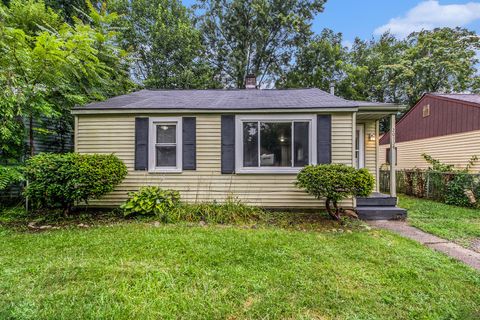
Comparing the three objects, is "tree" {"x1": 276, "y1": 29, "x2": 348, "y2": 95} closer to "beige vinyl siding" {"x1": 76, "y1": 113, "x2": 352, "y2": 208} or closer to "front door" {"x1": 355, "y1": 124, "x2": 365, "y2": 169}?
"front door" {"x1": 355, "y1": 124, "x2": 365, "y2": 169}

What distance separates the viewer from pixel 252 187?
6465 mm

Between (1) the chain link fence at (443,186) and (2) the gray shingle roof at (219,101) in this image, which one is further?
(1) the chain link fence at (443,186)

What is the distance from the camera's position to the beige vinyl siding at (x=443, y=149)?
927 centimetres

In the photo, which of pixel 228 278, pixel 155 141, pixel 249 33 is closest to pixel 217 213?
pixel 155 141

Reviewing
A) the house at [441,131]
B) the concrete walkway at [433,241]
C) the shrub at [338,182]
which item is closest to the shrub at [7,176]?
the shrub at [338,182]

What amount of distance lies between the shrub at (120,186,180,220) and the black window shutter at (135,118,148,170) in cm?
69

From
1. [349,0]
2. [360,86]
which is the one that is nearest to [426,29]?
[360,86]

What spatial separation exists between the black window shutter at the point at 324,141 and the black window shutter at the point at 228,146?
2.14 metres

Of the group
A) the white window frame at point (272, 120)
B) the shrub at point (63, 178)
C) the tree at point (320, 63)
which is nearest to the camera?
the shrub at point (63, 178)

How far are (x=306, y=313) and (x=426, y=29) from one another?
23.9 metres

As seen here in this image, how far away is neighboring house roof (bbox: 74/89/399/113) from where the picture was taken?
6363mm

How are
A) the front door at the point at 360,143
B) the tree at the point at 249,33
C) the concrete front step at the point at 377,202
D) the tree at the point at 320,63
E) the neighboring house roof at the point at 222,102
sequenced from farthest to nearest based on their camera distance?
1. the tree at the point at 249,33
2. the tree at the point at 320,63
3. the front door at the point at 360,143
4. the concrete front step at the point at 377,202
5. the neighboring house roof at the point at 222,102

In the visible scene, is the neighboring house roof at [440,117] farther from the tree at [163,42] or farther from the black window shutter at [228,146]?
the tree at [163,42]

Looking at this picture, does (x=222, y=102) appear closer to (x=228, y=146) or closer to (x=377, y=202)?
(x=228, y=146)
